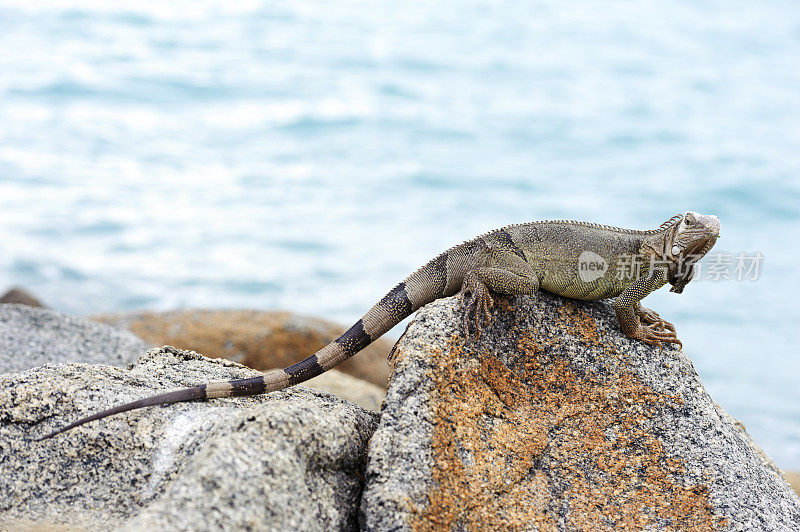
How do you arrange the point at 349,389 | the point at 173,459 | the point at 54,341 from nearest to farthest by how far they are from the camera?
the point at 173,459 < the point at 54,341 < the point at 349,389

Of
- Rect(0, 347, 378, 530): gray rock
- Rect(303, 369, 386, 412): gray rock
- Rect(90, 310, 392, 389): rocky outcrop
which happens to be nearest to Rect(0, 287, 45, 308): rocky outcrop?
Rect(90, 310, 392, 389): rocky outcrop

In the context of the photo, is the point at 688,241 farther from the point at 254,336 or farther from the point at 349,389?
the point at 254,336

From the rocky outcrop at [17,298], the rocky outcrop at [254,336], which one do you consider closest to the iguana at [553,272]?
the rocky outcrop at [254,336]

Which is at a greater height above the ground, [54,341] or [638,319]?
[638,319]

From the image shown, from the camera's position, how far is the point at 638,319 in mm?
4223

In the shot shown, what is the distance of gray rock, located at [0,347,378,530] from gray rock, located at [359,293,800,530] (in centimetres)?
23

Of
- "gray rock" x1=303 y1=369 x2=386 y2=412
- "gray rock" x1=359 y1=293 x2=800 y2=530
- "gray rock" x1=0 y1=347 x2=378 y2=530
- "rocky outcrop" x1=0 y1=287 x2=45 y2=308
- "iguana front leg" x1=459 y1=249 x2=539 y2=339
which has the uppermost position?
"iguana front leg" x1=459 y1=249 x2=539 y2=339

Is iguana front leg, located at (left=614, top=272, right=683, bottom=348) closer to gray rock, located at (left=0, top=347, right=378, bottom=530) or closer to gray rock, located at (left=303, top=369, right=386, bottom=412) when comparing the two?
gray rock, located at (left=0, top=347, right=378, bottom=530)

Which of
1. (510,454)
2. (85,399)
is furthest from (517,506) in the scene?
(85,399)

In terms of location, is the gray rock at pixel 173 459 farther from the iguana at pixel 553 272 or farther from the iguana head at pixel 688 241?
the iguana head at pixel 688 241

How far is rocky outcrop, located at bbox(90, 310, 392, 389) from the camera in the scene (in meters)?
8.22

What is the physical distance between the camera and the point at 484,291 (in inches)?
158

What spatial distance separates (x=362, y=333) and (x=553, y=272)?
117 centimetres

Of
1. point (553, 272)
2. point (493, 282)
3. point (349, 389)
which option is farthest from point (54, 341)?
point (553, 272)
